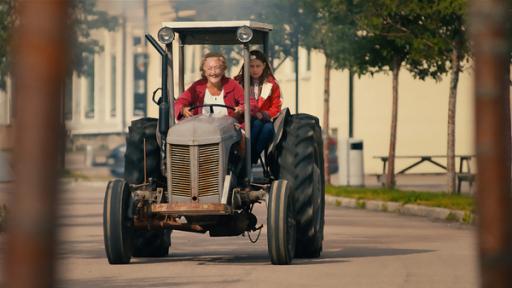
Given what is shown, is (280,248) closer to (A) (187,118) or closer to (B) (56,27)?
(A) (187,118)

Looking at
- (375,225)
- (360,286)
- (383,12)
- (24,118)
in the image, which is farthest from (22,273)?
(383,12)

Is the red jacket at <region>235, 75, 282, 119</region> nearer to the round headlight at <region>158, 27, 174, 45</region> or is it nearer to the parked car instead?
the round headlight at <region>158, 27, 174, 45</region>

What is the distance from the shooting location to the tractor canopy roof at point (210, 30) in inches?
613

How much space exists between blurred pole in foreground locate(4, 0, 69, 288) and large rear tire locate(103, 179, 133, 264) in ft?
34.9

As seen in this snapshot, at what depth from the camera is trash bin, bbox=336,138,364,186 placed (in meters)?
39.6

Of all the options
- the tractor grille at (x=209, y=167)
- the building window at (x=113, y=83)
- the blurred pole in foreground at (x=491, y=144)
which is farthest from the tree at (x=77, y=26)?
the building window at (x=113, y=83)

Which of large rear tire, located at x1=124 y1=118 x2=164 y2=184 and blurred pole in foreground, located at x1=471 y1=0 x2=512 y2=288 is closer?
blurred pole in foreground, located at x1=471 y1=0 x2=512 y2=288

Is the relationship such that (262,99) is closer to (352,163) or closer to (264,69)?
(264,69)

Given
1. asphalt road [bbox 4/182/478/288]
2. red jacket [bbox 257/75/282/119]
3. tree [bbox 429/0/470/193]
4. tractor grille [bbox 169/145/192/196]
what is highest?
tree [bbox 429/0/470/193]

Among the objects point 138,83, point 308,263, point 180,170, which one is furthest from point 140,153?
point 138,83

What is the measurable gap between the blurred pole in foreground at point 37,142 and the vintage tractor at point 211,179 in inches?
408

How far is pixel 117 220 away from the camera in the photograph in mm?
14680

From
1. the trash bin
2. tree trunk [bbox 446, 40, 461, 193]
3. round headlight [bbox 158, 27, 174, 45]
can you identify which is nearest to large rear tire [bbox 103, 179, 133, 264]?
round headlight [bbox 158, 27, 174, 45]

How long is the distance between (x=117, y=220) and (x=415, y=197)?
1427 centimetres
